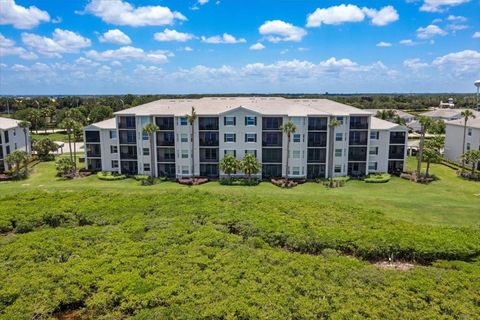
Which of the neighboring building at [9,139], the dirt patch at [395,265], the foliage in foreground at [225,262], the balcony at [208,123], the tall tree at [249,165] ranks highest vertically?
the balcony at [208,123]

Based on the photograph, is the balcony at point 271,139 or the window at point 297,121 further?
the balcony at point 271,139

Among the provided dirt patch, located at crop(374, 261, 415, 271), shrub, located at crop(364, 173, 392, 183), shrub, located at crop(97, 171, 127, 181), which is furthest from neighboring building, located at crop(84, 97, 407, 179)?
dirt patch, located at crop(374, 261, 415, 271)

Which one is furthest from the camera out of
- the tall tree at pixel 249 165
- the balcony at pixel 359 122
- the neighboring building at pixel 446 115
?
the neighboring building at pixel 446 115

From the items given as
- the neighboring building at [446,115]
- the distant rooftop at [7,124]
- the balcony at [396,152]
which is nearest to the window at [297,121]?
the balcony at [396,152]

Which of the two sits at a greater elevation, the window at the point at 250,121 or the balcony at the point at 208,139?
the window at the point at 250,121

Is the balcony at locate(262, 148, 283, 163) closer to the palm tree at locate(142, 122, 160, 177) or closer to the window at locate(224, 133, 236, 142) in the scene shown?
the window at locate(224, 133, 236, 142)

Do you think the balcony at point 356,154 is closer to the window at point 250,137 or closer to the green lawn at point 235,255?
the green lawn at point 235,255

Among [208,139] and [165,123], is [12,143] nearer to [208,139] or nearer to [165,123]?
[165,123]
